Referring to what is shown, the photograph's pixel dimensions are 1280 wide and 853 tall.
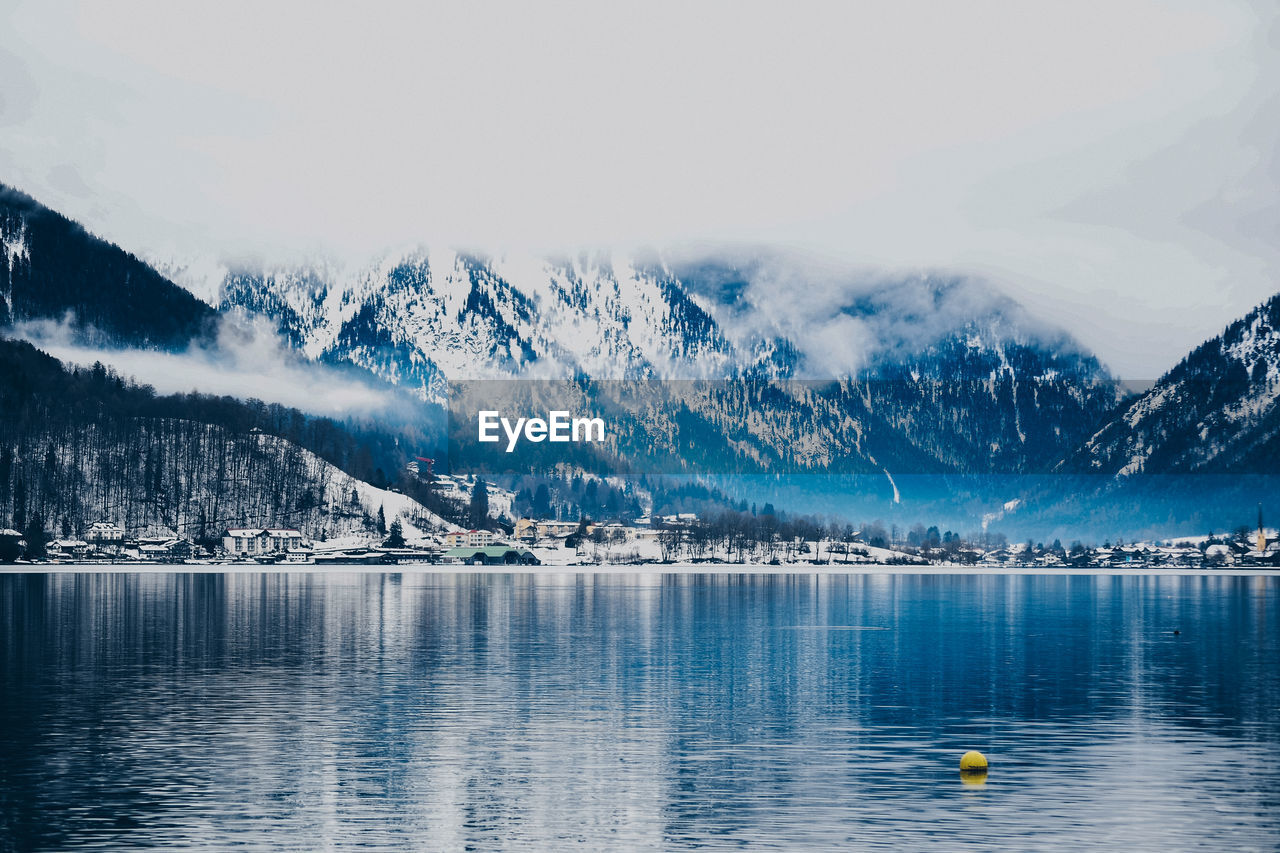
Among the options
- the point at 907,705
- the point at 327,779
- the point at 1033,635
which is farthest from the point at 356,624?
the point at 327,779

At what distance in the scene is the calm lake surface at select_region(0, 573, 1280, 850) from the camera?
43844mm

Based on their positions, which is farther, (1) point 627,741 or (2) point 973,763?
(1) point 627,741

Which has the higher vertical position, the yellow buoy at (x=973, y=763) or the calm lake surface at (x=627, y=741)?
the yellow buoy at (x=973, y=763)

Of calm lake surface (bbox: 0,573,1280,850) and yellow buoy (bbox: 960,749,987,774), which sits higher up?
yellow buoy (bbox: 960,749,987,774)

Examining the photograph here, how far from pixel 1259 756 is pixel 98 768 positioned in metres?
46.7

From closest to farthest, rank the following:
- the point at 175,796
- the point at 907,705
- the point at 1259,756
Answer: the point at 175,796, the point at 1259,756, the point at 907,705

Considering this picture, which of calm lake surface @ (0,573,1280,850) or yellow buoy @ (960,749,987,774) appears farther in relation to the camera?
yellow buoy @ (960,749,987,774)

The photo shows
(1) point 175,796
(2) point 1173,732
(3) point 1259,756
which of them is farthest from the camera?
(2) point 1173,732

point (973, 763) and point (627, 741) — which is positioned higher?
point (973, 763)

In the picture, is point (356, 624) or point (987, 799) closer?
point (987, 799)

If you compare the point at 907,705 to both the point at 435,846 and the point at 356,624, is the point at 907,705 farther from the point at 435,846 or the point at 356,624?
the point at 356,624

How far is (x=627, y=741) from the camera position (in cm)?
6034

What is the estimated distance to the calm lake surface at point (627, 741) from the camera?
43.8 meters

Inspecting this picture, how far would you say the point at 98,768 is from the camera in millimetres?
52594
